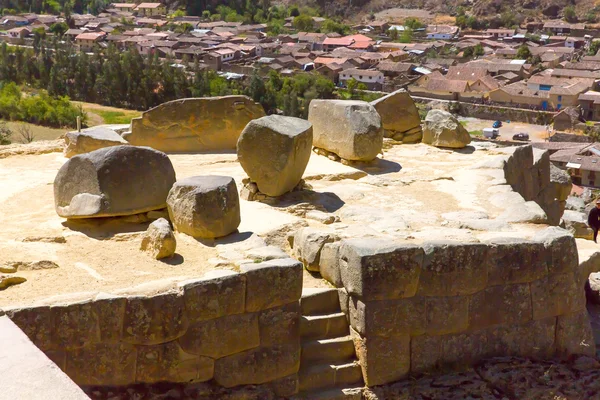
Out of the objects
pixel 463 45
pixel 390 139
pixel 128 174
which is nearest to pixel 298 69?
pixel 463 45

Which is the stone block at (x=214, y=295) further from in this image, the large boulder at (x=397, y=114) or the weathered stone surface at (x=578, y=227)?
the weathered stone surface at (x=578, y=227)

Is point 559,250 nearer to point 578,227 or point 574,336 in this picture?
point 574,336

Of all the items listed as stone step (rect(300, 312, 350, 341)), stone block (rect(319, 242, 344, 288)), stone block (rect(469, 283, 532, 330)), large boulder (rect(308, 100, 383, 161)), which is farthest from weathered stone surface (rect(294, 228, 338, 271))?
large boulder (rect(308, 100, 383, 161))

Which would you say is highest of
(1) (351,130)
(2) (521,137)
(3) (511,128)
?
(1) (351,130)

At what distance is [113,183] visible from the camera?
7.84 m

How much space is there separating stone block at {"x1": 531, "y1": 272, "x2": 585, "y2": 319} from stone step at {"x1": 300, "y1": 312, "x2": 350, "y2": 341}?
1848 millimetres

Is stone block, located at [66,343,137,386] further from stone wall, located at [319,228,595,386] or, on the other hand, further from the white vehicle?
the white vehicle

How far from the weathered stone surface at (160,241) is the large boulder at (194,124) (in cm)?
535

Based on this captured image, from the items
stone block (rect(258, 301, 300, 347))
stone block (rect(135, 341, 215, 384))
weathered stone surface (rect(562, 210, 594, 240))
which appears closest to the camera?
stone block (rect(135, 341, 215, 384))

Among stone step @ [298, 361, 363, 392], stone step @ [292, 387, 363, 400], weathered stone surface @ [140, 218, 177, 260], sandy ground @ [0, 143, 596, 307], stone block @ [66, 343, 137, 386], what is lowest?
stone step @ [292, 387, 363, 400]

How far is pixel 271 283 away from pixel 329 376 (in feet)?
3.30

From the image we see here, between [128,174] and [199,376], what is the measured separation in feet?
8.79

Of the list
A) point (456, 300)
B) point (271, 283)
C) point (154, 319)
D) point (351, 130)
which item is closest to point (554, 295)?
point (456, 300)

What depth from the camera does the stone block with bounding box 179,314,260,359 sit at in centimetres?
596
